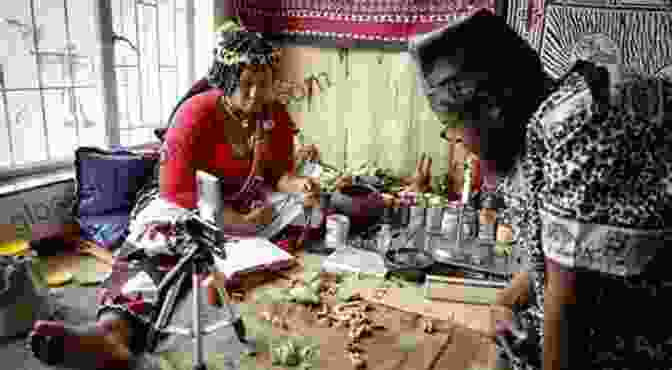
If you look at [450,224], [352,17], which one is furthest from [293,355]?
[352,17]

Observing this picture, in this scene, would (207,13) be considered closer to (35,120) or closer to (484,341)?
(35,120)

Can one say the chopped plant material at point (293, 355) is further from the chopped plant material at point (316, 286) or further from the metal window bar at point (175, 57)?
the metal window bar at point (175, 57)

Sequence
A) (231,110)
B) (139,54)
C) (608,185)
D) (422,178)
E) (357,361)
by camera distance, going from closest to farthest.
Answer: (608,185) → (357,361) → (231,110) → (422,178) → (139,54)

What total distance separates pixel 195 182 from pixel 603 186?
186cm

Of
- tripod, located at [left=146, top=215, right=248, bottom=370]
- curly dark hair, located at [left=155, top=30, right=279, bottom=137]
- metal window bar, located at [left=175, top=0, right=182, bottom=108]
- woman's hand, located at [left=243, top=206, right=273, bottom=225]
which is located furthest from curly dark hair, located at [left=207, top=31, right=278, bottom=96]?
metal window bar, located at [left=175, top=0, right=182, bottom=108]

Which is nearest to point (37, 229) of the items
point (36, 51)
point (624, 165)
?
point (36, 51)

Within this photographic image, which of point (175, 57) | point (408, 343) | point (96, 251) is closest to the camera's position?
point (408, 343)

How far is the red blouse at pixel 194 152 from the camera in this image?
2312 millimetres

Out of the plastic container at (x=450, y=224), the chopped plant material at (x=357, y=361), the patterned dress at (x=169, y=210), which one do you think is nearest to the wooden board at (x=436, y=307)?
the chopped plant material at (x=357, y=361)

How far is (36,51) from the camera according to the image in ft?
9.98

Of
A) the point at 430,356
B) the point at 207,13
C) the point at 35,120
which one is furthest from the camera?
the point at 207,13

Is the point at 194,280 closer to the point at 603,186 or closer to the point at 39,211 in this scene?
the point at 603,186

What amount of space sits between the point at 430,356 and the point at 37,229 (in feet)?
7.61

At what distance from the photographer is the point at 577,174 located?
2.75 ft
